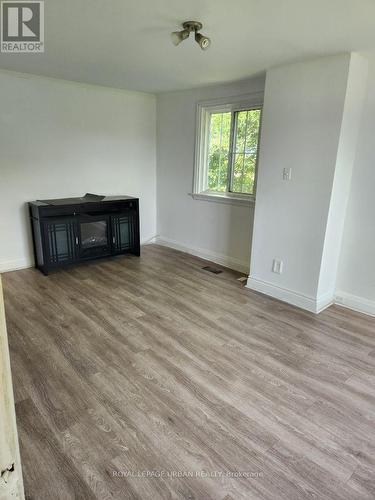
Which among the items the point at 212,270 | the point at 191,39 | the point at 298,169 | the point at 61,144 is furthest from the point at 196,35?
the point at 212,270

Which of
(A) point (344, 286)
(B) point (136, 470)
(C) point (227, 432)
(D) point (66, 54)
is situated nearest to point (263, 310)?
(A) point (344, 286)

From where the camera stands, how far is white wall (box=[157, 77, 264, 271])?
4.01 m

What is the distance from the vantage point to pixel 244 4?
1.81 meters

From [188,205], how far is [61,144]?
1.83m

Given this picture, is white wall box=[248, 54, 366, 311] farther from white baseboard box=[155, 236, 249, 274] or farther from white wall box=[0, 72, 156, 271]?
white wall box=[0, 72, 156, 271]

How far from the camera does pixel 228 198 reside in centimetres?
405

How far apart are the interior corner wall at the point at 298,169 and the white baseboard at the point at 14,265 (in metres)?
2.77

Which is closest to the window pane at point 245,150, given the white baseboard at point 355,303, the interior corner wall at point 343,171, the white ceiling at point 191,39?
the white ceiling at point 191,39

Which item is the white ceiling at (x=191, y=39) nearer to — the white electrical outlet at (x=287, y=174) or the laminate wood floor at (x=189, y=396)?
the white electrical outlet at (x=287, y=174)

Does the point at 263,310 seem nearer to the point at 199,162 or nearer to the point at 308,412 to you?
the point at 308,412

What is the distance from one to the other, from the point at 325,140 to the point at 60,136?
9.92ft

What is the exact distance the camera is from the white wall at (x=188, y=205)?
4.01 metres

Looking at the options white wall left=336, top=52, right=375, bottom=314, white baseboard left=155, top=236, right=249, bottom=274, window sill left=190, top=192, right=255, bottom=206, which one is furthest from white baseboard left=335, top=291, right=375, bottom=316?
window sill left=190, top=192, right=255, bottom=206

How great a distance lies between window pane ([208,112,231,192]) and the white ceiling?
68cm
